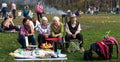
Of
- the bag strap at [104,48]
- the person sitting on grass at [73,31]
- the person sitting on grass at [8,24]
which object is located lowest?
the person sitting on grass at [8,24]

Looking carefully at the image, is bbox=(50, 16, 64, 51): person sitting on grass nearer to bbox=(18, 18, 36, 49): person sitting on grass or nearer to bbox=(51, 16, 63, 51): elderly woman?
bbox=(51, 16, 63, 51): elderly woman

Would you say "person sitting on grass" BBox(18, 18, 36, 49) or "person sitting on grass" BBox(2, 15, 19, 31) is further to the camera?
Answer: "person sitting on grass" BBox(2, 15, 19, 31)

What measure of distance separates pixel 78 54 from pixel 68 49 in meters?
0.60

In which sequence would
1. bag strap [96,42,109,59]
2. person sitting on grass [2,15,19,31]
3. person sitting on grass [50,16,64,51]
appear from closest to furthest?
bag strap [96,42,109,59], person sitting on grass [50,16,64,51], person sitting on grass [2,15,19,31]

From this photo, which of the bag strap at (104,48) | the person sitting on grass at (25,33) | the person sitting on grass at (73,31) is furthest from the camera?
the person sitting on grass at (73,31)

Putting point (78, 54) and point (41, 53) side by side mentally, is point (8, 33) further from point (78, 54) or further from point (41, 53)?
point (41, 53)

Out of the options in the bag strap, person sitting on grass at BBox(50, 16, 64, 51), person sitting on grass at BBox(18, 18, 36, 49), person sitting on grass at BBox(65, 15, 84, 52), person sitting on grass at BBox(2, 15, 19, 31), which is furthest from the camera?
person sitting on grass at BBox(2, 15, 19, 31)

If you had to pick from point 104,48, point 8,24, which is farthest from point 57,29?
point 8,24

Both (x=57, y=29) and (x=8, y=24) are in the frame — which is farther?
(x=8, y=24)

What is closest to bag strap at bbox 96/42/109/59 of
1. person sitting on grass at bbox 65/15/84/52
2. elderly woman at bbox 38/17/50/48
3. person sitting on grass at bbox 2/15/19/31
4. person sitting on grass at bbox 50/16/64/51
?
person sitting on grass at bbox 65/15/84/52

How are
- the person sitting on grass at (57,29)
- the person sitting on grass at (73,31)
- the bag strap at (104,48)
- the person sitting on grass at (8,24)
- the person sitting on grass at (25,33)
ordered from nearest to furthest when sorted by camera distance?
the bag strap at (104,48) < the person sitting on grass at (25,33) < the person sitting on grass at (57,29) < the person sitting on grass at (73,31) < the person sitting on grass at (8,24)

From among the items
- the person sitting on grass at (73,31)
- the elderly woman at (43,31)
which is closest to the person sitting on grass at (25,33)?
the elderly woman at (43,31)

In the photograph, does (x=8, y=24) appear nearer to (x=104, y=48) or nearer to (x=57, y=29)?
(x=57, y=29)

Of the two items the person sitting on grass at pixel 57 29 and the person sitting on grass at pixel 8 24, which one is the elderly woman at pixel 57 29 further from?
the person sitting on grass at pixel 8 24
